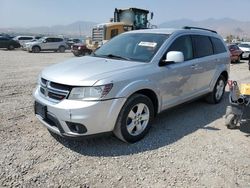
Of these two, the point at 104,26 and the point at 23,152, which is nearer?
the point at 23,152

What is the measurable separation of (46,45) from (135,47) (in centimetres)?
2447

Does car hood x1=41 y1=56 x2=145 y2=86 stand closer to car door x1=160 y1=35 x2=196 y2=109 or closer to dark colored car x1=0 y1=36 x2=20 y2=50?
car door x1=160 y1=35 x2=196 y2=109

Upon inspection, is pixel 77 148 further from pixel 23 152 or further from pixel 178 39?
pixel 178 39

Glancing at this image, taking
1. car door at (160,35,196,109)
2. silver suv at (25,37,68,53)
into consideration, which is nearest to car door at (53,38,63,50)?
silver suv at (25,37,68,53)

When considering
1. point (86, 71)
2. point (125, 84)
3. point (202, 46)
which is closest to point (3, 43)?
point (202, 46)

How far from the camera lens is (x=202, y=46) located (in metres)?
5.88

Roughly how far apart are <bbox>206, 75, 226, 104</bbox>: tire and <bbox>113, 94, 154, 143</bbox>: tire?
8.48 ft

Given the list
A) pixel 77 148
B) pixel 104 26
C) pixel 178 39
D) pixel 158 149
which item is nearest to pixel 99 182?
pixel 77 148

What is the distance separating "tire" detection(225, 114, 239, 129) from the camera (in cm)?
501

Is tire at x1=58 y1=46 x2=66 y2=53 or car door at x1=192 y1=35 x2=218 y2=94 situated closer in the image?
car door at x1=192 y1=35 x2=218 y2=94

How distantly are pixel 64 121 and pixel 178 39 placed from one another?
Result: 2640 millimetres

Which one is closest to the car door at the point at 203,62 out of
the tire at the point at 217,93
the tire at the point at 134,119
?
the tire at the point at 217,93

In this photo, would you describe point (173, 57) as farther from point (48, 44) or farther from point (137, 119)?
point (48, 44)

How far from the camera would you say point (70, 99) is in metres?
3.72
